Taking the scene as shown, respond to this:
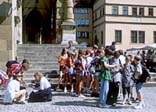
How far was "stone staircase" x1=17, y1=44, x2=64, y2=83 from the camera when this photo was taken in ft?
68.3

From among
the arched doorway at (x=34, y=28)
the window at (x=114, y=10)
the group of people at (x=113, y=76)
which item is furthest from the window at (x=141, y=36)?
the group of people at (x=113, y=76)

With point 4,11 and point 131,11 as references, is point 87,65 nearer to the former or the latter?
point 4,11

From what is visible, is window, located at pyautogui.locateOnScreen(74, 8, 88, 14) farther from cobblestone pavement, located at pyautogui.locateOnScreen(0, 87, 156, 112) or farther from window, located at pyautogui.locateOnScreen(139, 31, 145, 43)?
cobblestone pavement, located at pyautogui.locateOnScreen(0, 87, 156, 112)

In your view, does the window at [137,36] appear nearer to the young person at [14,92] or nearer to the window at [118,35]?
the window at [118,35]

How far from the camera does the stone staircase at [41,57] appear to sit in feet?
68.3

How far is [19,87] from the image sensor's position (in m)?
13.8

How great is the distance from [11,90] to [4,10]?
277 inches

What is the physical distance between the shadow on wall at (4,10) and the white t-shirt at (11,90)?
22.1ft

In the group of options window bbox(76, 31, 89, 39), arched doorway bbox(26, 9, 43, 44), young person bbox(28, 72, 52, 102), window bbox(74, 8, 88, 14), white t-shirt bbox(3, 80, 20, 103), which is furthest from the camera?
window bbox(76, 31, 89, 39)

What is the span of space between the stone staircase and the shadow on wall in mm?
2668

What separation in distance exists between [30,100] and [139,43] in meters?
69.3

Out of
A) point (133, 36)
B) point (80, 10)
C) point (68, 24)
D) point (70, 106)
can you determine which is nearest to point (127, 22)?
point (133, 36)

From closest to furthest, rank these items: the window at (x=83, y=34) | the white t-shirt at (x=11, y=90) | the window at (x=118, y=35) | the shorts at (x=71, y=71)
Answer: the white t-shirt at (x=11, y=90), the shorts at (x=71, y=71), the window at (x=118, y=35), the window at (x=83, y=34)

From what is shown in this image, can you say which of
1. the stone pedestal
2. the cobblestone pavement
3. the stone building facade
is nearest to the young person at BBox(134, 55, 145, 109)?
the cobblestone pavement
